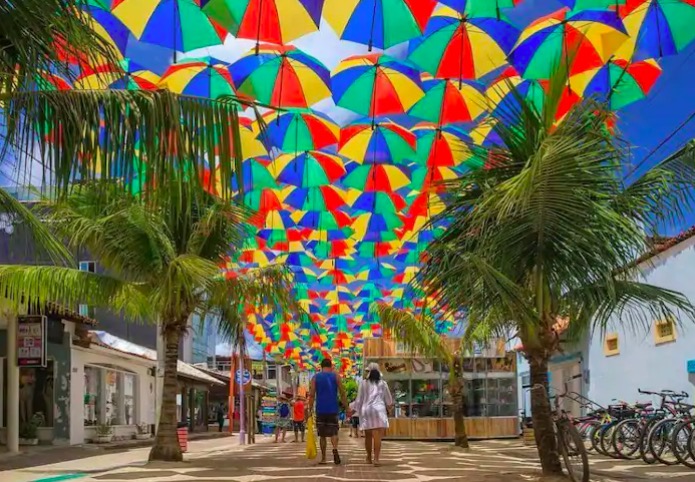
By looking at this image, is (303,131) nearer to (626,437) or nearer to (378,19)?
(378,19)

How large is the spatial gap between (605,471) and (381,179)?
1024cm

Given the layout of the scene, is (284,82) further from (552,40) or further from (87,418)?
(87,418)

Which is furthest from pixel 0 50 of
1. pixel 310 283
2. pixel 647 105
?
pixel 310 283

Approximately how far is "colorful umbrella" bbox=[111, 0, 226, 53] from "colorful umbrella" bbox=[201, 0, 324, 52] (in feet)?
1.70

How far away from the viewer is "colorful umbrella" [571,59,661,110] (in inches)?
576

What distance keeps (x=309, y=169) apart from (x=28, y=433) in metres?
11.5

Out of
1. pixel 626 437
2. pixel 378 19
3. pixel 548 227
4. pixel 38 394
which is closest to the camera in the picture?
pixel 548 227

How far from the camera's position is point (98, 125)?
545 centimetres

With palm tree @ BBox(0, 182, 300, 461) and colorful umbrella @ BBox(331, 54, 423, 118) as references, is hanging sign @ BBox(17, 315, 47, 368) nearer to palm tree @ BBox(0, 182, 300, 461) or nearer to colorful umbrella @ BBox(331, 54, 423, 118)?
palm tree @ BBox(0, 182, 300, 461)

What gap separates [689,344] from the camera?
57.1 feet

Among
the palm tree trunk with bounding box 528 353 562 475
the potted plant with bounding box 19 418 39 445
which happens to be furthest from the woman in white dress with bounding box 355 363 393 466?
the potted plant with bounding box 19 418 39 445

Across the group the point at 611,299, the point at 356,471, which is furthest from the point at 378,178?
the point at 611,299

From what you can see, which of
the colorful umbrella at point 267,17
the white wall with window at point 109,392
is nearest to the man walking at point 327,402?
the colorful umbrella at point 267,17

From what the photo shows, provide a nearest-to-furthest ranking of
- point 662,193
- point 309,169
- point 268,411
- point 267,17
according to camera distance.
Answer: point 662,193
point 267,17
point 309,169
point 268,411
